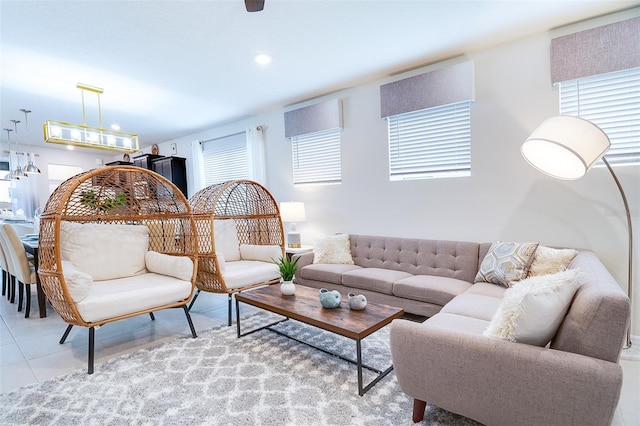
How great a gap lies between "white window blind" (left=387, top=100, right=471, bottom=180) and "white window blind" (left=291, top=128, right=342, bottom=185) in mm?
814

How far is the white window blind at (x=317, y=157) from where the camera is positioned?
423 cm

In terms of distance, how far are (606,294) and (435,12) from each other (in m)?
2.18

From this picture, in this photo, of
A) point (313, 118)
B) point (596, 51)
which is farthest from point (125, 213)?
point (596, 51)

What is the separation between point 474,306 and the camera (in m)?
2.12

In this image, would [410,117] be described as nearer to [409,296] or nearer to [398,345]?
[409,296]

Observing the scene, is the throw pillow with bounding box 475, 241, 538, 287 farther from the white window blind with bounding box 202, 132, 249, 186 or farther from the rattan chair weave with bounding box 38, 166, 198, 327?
the white window blind with bounding box 202, 132, 249, 186

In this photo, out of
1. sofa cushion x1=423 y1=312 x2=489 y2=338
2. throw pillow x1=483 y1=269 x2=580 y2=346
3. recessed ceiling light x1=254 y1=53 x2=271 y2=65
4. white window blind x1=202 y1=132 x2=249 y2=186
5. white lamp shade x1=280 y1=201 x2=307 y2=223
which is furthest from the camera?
white window blind x1=202 y1=132 x2=249 y2=186

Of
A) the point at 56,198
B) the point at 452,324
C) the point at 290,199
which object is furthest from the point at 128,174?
the point at 452,324

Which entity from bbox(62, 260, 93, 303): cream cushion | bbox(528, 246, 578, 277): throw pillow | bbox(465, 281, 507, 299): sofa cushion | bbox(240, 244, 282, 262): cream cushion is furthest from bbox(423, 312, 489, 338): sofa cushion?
bbox(62, 260, 93, 303): cream cushion

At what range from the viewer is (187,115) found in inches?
195

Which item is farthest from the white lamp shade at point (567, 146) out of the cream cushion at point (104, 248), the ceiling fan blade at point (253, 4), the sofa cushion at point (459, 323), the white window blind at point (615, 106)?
the cream cushion at point (104, 248)

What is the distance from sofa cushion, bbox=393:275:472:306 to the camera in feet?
8.46

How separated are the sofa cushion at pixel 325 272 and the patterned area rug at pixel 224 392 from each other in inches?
33.4

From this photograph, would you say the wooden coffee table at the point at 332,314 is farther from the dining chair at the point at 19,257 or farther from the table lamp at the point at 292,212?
the dining chair at the point at 19,257
